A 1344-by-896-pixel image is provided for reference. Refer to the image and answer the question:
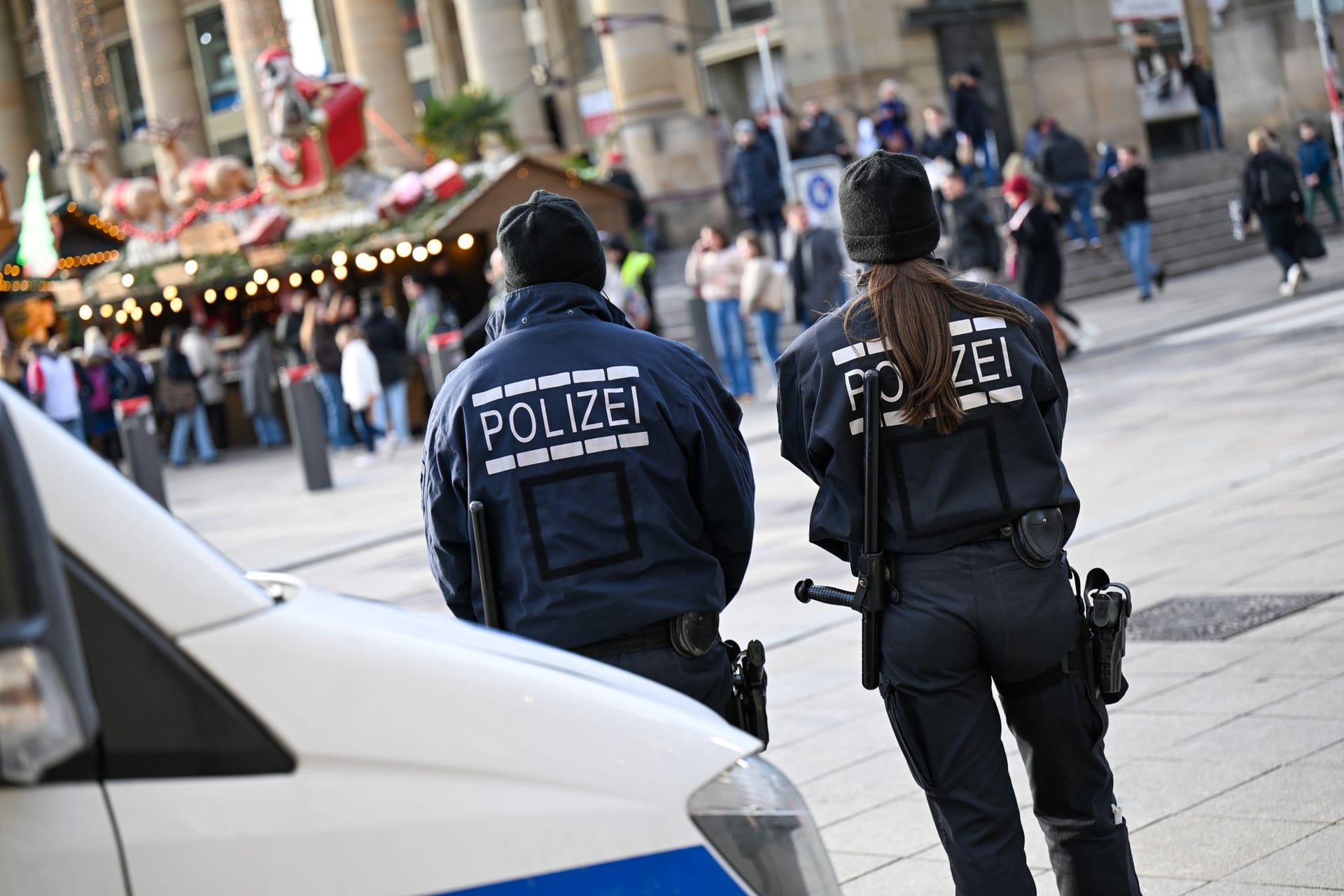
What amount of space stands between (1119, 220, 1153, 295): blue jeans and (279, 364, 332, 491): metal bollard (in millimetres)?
10465

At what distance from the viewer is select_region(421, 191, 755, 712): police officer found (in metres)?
3.61

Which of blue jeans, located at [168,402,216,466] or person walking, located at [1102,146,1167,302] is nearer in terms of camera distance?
person walking, located at [1102,146,1167,302]

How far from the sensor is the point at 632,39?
32812 millimetres

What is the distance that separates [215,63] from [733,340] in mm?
43592

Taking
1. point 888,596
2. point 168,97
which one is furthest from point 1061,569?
point 168,97

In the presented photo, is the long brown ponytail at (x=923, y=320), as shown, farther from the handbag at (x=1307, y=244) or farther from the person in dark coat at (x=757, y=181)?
the person in dark coat at (x=757, y=181)

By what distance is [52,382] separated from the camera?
2212cm

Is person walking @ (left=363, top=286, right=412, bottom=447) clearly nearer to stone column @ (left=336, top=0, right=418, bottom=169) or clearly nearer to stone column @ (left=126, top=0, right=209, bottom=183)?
stone column @ (left=336, top=0, right=418, bottom=169)

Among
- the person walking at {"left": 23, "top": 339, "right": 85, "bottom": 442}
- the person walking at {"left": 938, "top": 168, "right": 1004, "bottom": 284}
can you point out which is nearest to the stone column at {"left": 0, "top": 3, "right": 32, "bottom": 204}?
the person walking at {"left": 23, "top": 339, "right": 85, "bottom": 442}

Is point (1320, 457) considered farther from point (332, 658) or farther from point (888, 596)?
point (332, 658)

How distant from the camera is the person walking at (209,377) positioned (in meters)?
26.5

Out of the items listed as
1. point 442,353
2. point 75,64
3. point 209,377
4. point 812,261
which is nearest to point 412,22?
point 75,64

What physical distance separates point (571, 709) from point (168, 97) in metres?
43.3

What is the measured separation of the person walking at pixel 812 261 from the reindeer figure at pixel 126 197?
14485mm
